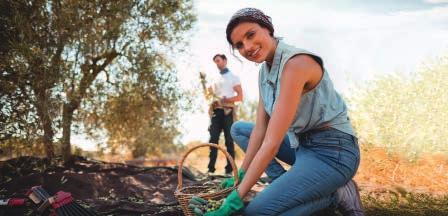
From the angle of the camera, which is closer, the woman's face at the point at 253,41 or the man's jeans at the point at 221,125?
the woman's face at the point at 253,41

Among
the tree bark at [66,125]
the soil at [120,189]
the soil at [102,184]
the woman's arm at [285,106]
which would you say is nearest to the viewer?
the woman's arm at [285,106]

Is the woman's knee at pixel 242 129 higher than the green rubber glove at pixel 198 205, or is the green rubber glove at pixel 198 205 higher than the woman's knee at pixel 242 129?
the woman's knee at pixel 242 129

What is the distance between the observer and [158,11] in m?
7.16

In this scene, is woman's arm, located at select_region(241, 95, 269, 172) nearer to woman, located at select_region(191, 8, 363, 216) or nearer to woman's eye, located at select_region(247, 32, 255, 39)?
woman, located at select_region(191, 8, 363, 216)

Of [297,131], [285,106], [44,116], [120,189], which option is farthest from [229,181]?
[44,116]

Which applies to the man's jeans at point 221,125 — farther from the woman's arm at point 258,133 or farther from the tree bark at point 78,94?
the woman's arm at point 258,133

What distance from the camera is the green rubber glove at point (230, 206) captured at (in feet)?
8.24

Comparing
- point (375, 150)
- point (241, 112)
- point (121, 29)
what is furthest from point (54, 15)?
point (241, 112)

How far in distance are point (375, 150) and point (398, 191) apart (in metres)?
1.57

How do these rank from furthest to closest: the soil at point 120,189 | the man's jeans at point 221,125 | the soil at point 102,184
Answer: the man's jeans at point 221,125 → the soil at point 102,184 → the soil at point 120,189

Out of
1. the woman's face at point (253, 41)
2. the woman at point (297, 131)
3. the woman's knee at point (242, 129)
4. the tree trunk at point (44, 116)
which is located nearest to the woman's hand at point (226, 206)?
the woman at point (297, 131)

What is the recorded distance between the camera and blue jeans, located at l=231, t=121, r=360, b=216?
2635mm

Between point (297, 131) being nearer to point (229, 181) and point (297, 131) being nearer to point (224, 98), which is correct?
point (229, 181)

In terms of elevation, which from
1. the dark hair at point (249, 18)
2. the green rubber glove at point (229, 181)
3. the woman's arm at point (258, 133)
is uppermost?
the dark hair at point (249, 18)
